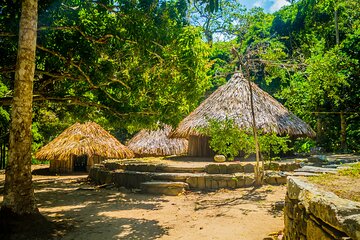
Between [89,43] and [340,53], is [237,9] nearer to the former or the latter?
[340,53]

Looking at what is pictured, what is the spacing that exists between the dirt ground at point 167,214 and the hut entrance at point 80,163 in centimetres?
832

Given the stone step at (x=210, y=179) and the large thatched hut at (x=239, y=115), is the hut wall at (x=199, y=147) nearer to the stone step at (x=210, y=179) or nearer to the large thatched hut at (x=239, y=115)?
the large thatched hut at (x=239, y=115)

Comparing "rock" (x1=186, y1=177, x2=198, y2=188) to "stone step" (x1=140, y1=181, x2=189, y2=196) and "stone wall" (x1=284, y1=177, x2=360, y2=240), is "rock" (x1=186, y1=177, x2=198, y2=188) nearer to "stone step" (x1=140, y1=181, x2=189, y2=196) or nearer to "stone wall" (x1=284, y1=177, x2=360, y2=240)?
"stone step" (x1=140, y1=181, x2=189, y2=196)

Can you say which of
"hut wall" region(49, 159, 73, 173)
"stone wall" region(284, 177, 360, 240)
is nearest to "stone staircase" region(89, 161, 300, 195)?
"stone wall" region(284, 177, 360, 240)

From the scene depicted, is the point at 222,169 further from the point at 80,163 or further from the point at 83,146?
the point at 80,163

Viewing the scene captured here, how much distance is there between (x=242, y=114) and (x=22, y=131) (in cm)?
925

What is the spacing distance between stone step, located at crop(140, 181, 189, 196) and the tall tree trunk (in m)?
4.86

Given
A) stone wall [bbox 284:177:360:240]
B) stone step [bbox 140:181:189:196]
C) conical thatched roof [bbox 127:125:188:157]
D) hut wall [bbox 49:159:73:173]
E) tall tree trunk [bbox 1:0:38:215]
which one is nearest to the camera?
stone wall [bbox 284:177:360:240]

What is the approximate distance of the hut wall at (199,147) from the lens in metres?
14.0

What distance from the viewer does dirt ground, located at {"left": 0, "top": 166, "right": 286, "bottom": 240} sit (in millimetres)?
5410

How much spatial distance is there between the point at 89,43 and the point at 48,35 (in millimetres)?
1132

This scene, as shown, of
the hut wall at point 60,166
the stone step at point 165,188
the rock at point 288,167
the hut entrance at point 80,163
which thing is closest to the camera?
the stone step at point 165,188

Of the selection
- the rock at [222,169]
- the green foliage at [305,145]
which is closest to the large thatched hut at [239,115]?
the rock at [222,169]

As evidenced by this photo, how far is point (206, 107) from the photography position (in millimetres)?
14336
